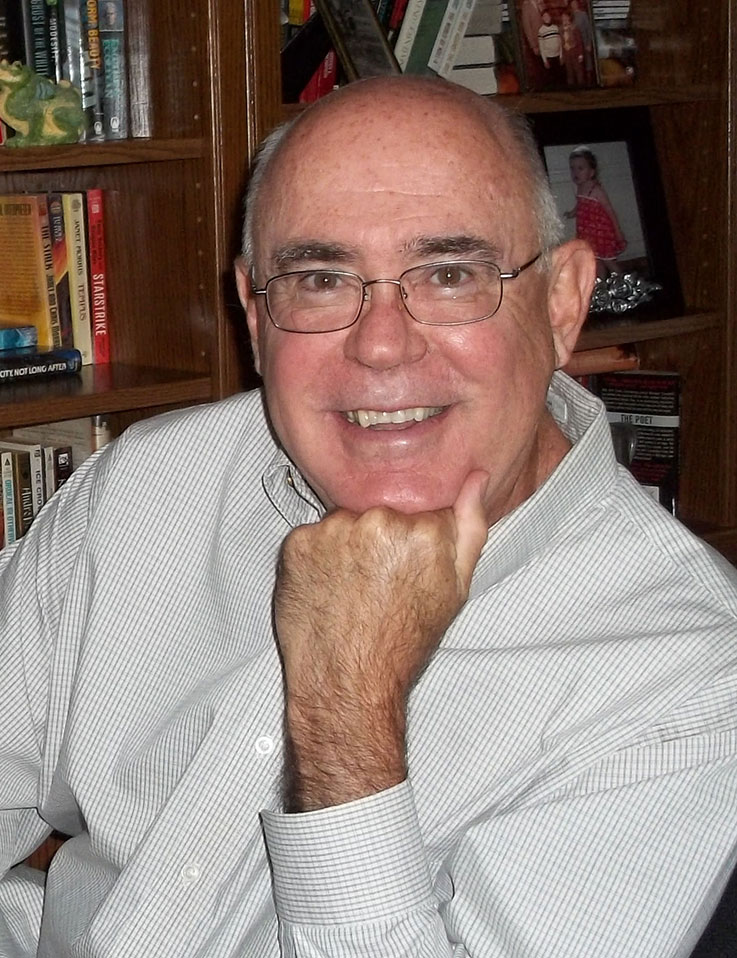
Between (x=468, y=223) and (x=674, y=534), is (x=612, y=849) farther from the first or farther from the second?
(x=468, y=223)

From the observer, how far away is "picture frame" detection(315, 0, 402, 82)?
7.11ft

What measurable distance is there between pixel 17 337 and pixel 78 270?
15cm

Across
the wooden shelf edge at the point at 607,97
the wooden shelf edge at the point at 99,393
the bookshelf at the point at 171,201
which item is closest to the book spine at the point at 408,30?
the wooden shelf edge at the point at 607,97

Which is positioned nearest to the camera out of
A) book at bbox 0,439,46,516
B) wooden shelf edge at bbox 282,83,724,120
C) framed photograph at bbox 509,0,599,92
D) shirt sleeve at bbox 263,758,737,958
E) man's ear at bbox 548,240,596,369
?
shirt sleeve at bbox 263,758,737,958

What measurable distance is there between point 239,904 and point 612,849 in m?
0.37

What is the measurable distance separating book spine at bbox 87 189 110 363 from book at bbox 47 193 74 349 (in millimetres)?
42

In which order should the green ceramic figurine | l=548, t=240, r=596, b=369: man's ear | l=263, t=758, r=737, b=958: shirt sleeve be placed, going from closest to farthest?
l=263, t=758, r=737, b=958: shirt sleeve < l=548, t=240, r=596, b=369: man's ear < the green ceramic figurine

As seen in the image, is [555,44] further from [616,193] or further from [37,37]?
[37,37]

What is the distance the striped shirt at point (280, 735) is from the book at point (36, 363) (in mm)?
603

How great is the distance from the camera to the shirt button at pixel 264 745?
1240mm

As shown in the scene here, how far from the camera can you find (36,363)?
80.7 inches

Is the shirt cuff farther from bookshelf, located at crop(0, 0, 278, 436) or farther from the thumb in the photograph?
bookshelf, located at crop(0, 0, 278, 436)

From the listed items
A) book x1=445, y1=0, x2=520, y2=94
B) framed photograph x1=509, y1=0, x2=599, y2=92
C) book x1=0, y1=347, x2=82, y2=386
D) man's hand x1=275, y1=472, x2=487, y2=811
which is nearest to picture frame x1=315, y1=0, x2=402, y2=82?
book x1=445, y1=0, x2=520, y2=94

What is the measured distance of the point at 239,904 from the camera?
48.1 inches
